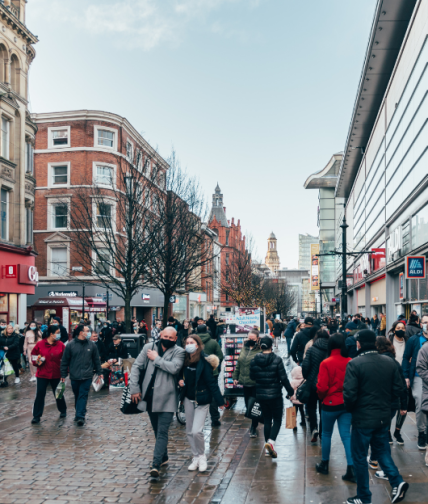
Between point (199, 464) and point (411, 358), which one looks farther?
point (411, 358)

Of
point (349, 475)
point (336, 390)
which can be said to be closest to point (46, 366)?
point (336, 390)

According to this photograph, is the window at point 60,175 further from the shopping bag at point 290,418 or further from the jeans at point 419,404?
the jeans at point 419,404

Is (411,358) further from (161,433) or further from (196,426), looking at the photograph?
(161,433)

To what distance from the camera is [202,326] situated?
11406 millimetres

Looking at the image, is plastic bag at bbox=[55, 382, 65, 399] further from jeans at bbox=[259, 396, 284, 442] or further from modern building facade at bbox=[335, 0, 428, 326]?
modern building facade at bbox=[335, 0, 428, 326]

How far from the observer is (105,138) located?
4466 centimetres

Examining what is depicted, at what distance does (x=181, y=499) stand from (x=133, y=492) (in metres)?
0.60

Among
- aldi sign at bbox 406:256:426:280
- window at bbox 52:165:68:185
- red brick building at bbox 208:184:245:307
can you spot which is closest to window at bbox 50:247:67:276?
window at bbox 52:165:68:185

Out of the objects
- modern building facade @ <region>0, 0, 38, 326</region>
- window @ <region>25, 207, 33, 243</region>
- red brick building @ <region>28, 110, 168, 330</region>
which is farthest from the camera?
red brick building @ <region>28, 110, 168, 330</region>

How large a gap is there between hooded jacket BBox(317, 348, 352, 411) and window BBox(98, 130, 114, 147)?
40.1 metres

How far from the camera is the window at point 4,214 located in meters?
27.3

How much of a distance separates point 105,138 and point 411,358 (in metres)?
39.4

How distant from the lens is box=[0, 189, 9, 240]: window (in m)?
27.3

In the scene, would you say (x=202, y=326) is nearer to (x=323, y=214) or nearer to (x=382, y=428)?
(x=382, y=428)
